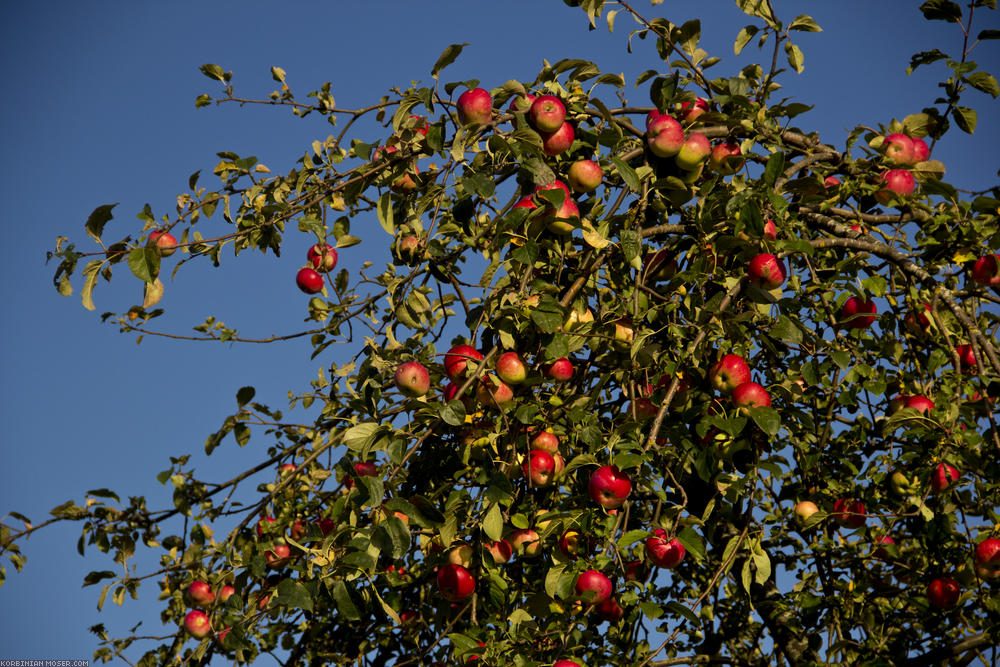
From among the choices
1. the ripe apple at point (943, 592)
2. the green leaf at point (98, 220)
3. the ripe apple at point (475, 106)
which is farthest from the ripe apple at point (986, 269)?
the green leaf at point (98, 220)

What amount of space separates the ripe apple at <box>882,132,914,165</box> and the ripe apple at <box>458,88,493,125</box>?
4.30ft

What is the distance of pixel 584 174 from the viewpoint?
2.36 m

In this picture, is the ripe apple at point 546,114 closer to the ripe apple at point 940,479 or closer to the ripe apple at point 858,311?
the ripe apple at point 858,311

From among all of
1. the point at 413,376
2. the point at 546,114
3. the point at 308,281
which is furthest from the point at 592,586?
the point at 308,281

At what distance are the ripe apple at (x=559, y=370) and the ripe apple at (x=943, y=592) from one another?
1432 mm

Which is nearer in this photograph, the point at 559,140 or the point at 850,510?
the point at 559,140

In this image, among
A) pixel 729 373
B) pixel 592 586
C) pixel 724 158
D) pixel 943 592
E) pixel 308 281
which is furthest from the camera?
pixel 308 281

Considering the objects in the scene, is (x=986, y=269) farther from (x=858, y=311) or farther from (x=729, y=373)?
(x=729, y=373)

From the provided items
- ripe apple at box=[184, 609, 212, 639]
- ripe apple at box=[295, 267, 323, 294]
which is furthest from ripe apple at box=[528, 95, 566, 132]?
ripe apple at box=[184, 609, 212, 639]

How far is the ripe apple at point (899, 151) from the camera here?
251 centimetres

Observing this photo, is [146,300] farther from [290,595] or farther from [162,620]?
[162,620]

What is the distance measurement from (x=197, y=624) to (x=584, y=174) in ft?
7.74

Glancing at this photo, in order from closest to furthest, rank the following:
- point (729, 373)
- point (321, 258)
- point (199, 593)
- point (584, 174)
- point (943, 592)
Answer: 1. point (729, 373)
2. point (584, 174)
3. point (943, 592)
4. point (199, 593)
5. point (321, 258)

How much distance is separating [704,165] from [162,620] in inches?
119
